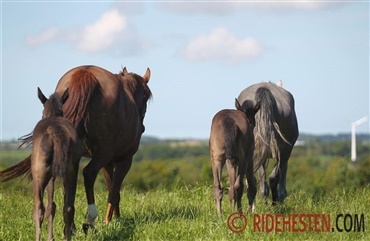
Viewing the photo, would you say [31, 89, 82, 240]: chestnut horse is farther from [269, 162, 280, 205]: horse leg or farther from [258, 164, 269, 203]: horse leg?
[269, 162, 280, 205]: horse leg

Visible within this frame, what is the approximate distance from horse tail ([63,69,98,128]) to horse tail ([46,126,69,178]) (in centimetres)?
109

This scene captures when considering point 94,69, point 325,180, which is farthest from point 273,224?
point 325,180

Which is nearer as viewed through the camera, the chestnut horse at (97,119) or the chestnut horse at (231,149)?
the chestnut horse at (97,119)

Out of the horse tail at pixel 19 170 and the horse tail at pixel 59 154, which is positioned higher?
the horse tail at pixel 59 154

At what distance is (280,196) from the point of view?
1183 centimetres

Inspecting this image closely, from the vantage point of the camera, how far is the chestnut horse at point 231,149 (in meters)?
8.67

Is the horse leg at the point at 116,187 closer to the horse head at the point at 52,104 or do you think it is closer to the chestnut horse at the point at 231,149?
the chestnut horse at the point at 231,149

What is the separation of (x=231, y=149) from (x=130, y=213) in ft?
6.19

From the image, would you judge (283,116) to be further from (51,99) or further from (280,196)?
(51,99)

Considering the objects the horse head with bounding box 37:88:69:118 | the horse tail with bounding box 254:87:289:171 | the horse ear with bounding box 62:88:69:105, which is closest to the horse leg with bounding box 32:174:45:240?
the horse head with bounding box 37:88:69:118

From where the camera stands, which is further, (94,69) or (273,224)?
(94,69)

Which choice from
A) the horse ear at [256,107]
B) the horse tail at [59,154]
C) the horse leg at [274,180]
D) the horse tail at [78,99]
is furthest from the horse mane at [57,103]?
the horse leg at [274,180]

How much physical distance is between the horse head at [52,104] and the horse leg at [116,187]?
176 centimetres

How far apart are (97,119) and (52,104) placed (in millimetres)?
789
